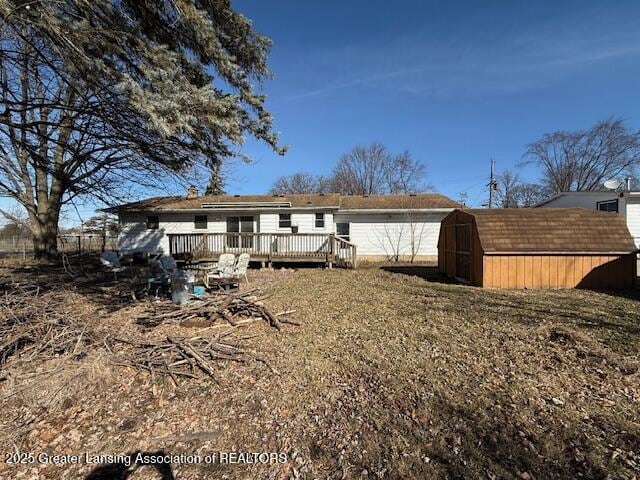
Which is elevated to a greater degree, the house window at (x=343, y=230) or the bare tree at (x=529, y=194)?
the bare tree at (x=529, y=194)

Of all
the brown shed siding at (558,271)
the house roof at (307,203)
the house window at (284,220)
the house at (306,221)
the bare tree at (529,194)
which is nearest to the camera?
the brown shed siding at (558,271)

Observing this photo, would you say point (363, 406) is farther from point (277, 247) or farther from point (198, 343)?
point (277, 247)

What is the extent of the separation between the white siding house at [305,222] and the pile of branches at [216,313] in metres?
9.40

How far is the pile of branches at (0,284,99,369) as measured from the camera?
13.4 ft

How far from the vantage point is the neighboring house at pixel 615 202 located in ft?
44.4

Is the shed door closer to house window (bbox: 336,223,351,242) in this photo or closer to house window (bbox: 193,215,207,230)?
house window (bbox: 336,223,351,242)

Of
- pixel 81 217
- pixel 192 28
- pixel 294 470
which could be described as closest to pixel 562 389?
pixel 294 470

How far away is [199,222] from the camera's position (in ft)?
54.2

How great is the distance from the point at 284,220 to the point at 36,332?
481 inches

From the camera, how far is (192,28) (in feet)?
14.9

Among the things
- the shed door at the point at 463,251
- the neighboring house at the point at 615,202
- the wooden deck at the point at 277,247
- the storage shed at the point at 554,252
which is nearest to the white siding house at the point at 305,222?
the wooden deck at the point at 277,247

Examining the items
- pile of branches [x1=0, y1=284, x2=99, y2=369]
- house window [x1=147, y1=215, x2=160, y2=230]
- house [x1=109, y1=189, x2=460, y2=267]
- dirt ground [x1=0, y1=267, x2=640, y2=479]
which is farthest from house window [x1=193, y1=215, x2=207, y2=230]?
pile of branches [x1=0, y1=284, x2=99, y2=369]

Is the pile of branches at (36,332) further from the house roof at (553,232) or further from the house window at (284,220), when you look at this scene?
the house window at (284,220)

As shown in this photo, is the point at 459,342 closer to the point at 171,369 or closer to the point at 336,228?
the point at 171,369
